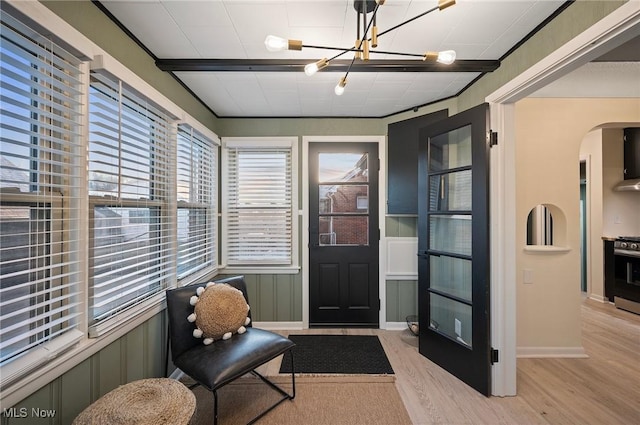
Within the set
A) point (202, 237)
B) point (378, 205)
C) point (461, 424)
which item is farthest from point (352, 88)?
point (461, 424)

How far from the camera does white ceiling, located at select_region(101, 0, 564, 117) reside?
1.44 meters

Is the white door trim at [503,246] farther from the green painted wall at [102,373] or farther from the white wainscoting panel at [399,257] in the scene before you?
the green painted wall at [102,373]

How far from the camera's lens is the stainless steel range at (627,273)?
11.5ft

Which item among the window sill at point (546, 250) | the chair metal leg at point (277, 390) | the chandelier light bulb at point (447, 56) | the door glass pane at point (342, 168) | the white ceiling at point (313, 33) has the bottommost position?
the chair metal leg at point (277, 390)

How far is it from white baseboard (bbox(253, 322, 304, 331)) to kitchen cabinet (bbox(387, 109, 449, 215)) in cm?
172

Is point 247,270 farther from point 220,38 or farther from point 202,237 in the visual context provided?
point 220,38

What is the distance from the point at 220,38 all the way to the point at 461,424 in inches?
117

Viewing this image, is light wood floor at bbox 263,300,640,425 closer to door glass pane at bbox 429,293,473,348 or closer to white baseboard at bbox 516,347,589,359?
white baseboard at bbox 516,347,589,359

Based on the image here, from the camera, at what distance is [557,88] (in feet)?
8.07

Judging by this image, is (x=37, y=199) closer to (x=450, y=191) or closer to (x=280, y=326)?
(x=280, y=326)

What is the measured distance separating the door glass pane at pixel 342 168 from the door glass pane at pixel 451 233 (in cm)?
102

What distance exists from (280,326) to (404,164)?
236 centimetres

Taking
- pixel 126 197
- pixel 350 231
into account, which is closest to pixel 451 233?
pixel 350 231

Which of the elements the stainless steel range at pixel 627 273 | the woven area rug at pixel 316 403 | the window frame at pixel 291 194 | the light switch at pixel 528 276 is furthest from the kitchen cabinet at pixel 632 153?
the window frame at pixel 291 194
